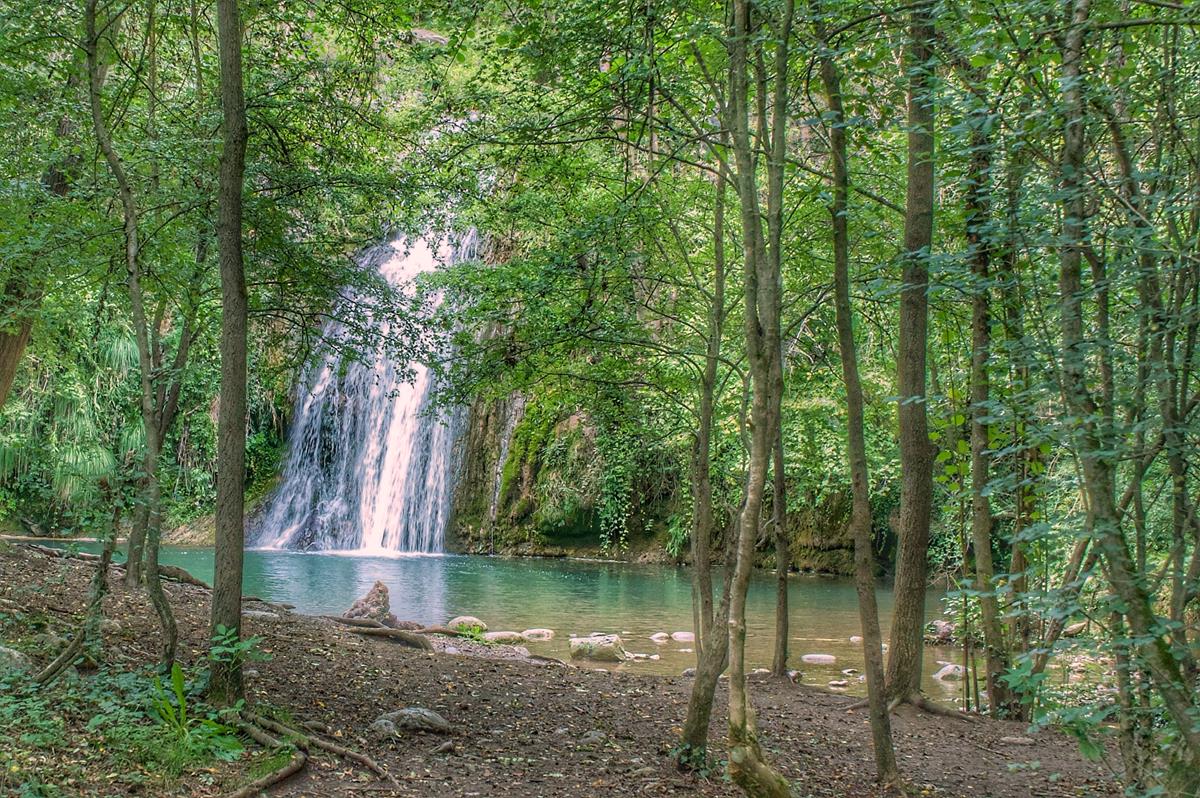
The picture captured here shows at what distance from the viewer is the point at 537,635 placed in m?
12.2

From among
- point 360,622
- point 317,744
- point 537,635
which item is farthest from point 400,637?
point 317,744

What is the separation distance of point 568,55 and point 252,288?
3.11m

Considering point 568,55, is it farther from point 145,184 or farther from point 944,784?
point 944,784

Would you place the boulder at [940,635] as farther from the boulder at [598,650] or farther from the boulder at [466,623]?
the boulder at [466,623]

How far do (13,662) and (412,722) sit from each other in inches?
88.3

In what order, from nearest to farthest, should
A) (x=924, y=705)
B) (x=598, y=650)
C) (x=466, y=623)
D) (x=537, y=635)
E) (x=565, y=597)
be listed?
1. (x=924, y=705)
2. (x=598, y=650)
3. (x=537, y=635)
4. (x=466, y=623)
5. (x=565, y=597)

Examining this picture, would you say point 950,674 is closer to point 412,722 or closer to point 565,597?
point 565,597

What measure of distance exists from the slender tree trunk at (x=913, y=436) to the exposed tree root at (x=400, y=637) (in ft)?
15.2

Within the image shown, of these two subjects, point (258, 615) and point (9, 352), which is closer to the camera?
point (9, 352)

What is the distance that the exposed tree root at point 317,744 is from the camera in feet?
15.4

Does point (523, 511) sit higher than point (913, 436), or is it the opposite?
point (913, 436)

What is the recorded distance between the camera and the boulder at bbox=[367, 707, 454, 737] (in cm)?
539

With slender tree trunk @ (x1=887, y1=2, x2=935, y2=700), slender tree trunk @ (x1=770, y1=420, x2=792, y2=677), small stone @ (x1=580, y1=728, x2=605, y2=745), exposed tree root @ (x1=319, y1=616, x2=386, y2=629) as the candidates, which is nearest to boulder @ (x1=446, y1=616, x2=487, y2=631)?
exposed tree root @ (x1=319, y1=616, x2=386, y2=629)

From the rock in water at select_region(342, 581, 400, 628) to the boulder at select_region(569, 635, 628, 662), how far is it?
229 centimetres
